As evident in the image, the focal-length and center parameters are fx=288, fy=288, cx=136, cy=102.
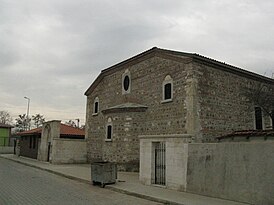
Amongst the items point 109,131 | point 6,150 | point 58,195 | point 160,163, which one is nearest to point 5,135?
point 6,150

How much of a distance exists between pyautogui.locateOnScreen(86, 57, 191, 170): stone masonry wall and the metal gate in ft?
12.0

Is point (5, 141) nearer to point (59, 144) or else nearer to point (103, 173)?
point (59, 144)

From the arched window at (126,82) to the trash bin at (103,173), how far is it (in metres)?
9.05

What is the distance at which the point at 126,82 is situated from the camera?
22.3m

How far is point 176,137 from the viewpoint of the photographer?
1196 centimetres

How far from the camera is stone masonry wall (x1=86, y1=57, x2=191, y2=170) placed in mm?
17047

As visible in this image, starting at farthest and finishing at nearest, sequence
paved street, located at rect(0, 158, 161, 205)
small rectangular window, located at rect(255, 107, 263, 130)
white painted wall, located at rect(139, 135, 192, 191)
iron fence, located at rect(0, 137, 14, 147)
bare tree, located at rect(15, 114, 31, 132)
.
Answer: bare tree, located at rect(15, 114, 31, 132) → iron fence, located at rect(0, 137, 14, 147) → small rectangular window, located at rect(255, 107, 263, 130) → white painted wall, located at rect(139, 135, 192, 191) → paved street, located at rect(0, 158, 161, 205)

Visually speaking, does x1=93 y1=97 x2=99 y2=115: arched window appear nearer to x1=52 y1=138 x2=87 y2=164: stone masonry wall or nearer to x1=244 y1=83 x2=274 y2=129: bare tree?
x1=52 y1=138 x2=87 y2=164: stone masonry wall

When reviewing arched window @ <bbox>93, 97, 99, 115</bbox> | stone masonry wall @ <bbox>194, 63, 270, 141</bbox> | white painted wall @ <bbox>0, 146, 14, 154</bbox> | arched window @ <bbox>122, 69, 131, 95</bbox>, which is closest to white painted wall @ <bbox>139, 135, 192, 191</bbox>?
stone masonry wall @ <bbox>194, 63, 270, 141</bbox>

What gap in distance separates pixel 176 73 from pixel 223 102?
335 cm

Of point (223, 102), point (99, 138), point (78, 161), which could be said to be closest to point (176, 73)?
point (223, 102)

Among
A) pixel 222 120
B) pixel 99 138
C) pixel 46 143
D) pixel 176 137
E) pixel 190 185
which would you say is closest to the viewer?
pixel 190 185

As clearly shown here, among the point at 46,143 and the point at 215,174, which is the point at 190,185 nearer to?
the point at 215,174

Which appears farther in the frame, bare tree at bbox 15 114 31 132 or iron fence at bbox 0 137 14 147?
bare tree at bbox 15 114 31 132
